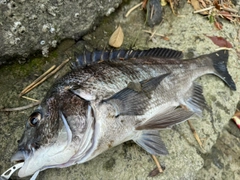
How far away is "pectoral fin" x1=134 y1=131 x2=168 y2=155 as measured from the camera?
2.33 m

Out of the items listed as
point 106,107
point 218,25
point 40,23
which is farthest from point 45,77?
point 218,25

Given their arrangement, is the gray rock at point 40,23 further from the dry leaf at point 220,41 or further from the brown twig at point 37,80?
the dry leaf at point 220,41

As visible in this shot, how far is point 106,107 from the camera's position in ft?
6.67

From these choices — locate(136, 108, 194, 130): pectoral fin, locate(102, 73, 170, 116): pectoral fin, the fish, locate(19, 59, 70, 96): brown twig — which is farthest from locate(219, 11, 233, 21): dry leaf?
locate(19, 59, 70, 96): brown twig

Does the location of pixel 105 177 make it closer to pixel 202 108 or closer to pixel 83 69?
pixel 83 69

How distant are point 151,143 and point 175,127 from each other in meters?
0.45

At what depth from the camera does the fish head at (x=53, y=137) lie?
184cm

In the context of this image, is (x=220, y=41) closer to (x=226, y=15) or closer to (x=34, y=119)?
(x=226, y=15)

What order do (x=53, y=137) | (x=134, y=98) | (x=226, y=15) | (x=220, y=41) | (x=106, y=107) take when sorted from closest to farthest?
(x=53, y=137)
(x=106, y=107)
(x=134, y=98)
(x=220, y=41)
(x=226, y=15)

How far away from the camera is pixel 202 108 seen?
2805mm

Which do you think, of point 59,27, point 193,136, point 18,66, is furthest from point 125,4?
point 193,136

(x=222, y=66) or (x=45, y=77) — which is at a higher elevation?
(x=45, y=77)

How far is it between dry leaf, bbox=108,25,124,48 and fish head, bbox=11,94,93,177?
3.74 ft

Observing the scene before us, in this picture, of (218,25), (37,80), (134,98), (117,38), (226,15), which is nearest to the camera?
(134,98)
